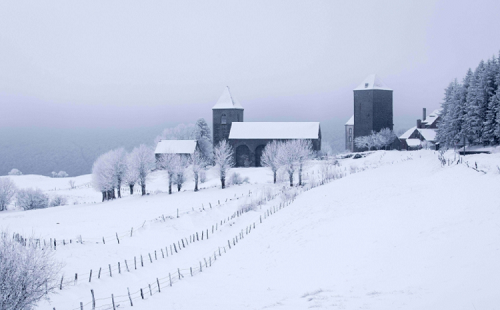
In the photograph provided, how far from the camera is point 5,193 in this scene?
49500 mm

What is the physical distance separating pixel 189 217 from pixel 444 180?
57.7ft

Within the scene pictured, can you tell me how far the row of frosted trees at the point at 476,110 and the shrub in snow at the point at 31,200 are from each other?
45.2 metres

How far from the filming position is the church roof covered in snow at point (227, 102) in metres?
74.6

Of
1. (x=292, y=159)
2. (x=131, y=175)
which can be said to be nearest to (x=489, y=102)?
(x=292, y=159)

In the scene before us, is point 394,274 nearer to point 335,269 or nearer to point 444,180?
point 335,269

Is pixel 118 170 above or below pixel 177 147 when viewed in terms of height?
below

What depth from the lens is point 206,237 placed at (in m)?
24.8

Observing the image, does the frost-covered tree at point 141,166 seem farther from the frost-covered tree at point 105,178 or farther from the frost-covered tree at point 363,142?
the frost-covered tree at point 363,142

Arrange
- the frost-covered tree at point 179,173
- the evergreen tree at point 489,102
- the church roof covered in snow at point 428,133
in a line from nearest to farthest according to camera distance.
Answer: the evergreen tree at point 489,102 < the frost-covered tree at point 179,173 < the church roof covered in snow at point 428,133

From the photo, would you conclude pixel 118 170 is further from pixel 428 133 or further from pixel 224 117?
pixel 428 133

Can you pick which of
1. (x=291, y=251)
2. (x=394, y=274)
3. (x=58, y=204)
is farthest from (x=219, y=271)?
(x=58, y=204)

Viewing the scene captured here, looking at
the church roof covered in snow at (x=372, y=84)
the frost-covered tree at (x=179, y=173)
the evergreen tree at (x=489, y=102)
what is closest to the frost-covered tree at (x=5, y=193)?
the frost-covered tree at (x=179, y=173)

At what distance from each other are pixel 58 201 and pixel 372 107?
1891 inches

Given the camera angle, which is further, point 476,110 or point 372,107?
point 372,107
